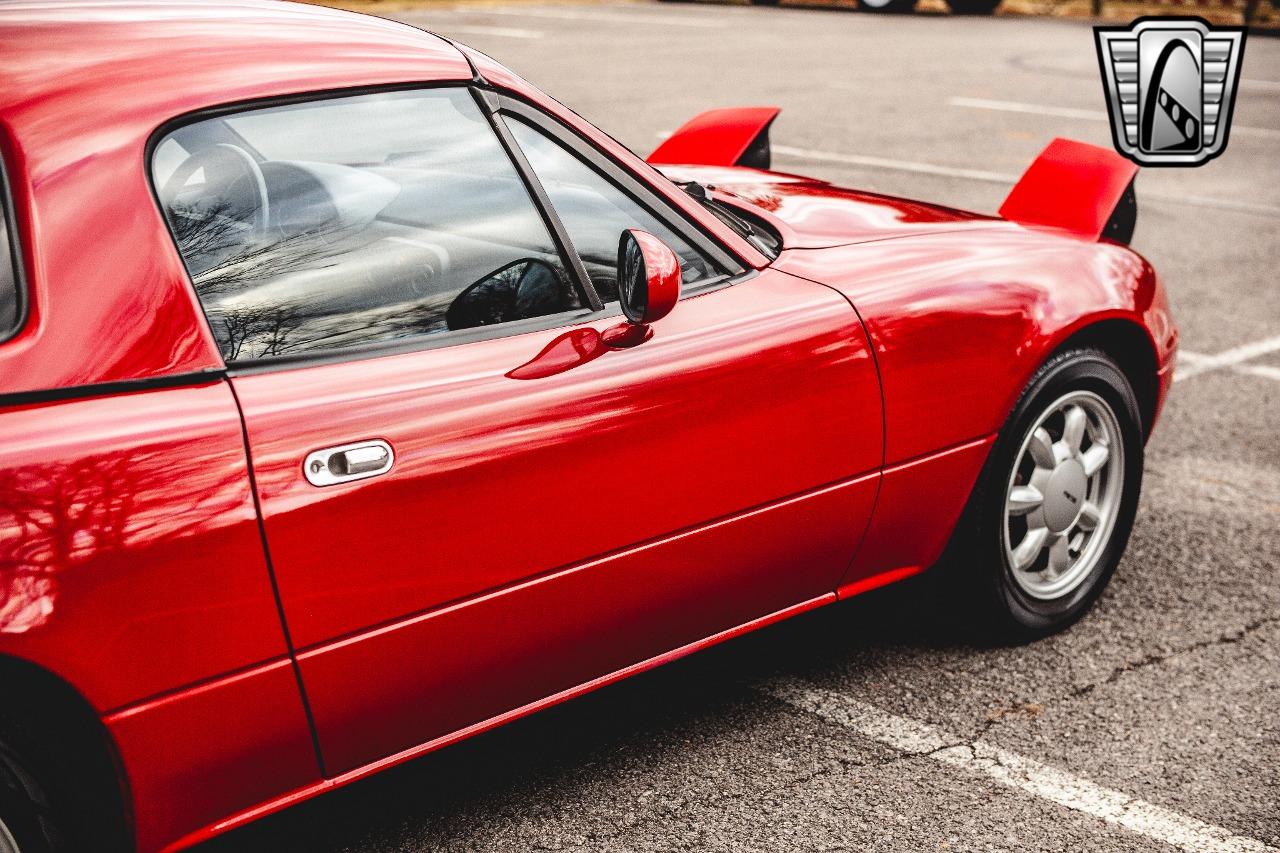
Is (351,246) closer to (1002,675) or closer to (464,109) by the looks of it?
(464,109)

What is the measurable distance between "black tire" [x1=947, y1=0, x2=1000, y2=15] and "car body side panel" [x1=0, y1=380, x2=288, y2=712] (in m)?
20.8

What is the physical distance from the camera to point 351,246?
2359mm

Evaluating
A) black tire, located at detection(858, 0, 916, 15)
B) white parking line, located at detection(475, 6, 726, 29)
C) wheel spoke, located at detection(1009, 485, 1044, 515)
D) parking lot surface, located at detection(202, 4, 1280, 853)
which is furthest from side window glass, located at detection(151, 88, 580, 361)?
black tire, located at detection(858, 0, 916, 15)

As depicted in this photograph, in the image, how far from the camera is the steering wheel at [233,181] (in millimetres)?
2221

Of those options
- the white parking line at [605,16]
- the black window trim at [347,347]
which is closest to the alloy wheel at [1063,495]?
the black window trim at [347,347]

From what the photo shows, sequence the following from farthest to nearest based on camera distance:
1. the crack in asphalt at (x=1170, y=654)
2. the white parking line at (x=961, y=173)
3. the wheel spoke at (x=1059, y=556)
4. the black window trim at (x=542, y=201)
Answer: the white parking line at (x=961, y=173) → the wheel spoke at (x=1059, y=556) → the crack in asphalt at (x=1170, y=654) → the black window trim at (x=542, y=201)

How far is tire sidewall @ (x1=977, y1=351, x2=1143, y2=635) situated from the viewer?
10.3 feet

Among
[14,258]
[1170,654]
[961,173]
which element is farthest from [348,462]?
[961,173]

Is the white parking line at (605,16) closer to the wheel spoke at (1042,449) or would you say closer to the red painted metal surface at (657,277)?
the wheel spoke at (1042,449)

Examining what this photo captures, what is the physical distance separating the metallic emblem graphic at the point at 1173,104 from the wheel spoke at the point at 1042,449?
5.81m

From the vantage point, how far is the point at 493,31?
17.0 metres

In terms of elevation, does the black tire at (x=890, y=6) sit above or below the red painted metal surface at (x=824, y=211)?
below

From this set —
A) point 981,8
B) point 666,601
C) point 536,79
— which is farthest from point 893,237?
point 981,8

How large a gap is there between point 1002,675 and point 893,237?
110 centimetres
